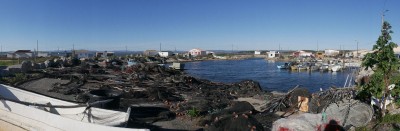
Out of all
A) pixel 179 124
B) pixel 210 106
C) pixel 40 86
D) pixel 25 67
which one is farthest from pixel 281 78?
pixel 179 124

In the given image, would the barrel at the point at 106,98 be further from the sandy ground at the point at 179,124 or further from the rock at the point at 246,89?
the rock at the point at 246,89

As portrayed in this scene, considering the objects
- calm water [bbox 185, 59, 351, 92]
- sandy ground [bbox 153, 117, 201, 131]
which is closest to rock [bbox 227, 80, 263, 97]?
sandy ground [bbox 153, 117, 201, 131]

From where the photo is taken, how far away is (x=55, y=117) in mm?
9617

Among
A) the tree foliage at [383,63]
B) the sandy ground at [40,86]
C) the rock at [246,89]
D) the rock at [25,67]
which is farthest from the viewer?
the rock at [25,67]

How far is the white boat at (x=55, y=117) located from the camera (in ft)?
29.9

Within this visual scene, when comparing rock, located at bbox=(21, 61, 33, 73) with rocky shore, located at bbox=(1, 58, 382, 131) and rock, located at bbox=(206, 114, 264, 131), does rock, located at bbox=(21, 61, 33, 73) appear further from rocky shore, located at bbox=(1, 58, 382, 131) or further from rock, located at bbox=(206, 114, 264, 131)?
rock, located at bbox=(206, 114, 264, 131)

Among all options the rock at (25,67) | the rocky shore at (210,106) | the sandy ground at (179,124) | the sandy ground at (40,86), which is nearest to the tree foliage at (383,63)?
the rocky shore at (210,106)

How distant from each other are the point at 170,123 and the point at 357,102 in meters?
5.89

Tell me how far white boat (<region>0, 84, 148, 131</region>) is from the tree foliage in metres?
7.31

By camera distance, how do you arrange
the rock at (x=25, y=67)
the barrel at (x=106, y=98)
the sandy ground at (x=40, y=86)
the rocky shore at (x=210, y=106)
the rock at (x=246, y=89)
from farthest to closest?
1. the rock at (x=25, y=67)
2. the rock at (x=246, y=89)
3. the sandy ground at (x=40, y=86)
4. the barrel at (x=106, y=98)
5. the rocky shore at (x=210, y=106)

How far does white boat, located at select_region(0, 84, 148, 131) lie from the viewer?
911cm

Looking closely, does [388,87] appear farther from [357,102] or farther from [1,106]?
[1,106]

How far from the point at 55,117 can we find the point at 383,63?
929cm

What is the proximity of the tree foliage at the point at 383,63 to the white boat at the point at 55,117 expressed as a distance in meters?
7.31
